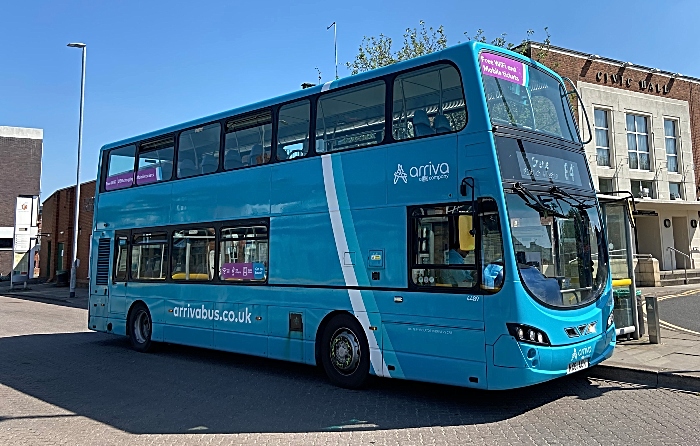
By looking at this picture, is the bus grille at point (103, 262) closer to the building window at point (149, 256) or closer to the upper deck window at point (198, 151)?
the building window at point (149, 256)

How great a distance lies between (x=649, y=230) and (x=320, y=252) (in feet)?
75.0

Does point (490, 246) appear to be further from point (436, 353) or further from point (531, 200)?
point (436, 353)

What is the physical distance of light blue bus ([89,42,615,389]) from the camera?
6.58m

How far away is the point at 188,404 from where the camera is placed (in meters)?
7.39

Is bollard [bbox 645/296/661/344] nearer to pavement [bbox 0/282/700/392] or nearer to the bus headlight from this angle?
pavement [bbox 0/282/700/392]

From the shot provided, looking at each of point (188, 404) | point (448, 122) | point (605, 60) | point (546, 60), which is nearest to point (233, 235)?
point (188, 404)

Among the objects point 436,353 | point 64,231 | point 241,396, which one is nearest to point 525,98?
point 436,353

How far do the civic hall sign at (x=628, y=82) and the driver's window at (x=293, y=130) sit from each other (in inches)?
796

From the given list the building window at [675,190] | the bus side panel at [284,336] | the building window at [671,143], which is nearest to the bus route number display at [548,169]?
the bus side panel at [284,336]

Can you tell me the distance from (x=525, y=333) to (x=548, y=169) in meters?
2.17

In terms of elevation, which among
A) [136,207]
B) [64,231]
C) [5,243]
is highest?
[5,243]

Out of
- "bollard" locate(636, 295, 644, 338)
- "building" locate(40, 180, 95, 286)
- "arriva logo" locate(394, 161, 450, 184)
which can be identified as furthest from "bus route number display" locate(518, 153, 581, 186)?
"building" locate(40, 180, 95, 286)

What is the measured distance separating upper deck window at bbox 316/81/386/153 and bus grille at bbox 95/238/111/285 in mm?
6897

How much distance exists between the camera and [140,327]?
12148 millimetres
